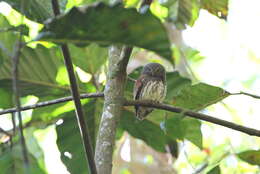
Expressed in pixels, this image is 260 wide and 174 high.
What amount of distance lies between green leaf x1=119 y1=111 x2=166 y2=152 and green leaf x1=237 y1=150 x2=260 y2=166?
0.98 m

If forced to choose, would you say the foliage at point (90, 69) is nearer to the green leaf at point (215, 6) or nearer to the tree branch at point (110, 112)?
the green leaf at point (215, 6)

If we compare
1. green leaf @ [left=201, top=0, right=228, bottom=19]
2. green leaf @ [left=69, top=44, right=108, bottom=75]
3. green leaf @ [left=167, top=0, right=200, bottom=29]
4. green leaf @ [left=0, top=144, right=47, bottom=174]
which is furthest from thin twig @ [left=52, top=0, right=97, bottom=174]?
green leaf @ [left=69, top=44, right=108, bottom=75]

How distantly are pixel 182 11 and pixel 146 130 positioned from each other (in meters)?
0.84

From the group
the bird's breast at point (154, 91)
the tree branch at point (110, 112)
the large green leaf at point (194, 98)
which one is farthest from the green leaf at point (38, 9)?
the bird's breast at point (154, 91)

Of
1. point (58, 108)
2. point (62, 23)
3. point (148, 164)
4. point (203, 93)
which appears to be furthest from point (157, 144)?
point (148, 164)

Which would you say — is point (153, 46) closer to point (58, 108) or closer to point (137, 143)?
point (58, 108)

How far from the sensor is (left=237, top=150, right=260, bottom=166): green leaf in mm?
1568

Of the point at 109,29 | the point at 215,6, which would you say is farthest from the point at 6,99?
the point at 109,29

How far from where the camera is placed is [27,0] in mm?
1624

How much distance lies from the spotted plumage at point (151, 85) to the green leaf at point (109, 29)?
169cm

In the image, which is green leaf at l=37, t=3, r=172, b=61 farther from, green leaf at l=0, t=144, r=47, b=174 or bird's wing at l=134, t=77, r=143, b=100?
bird's wing at l=134, t=77, r=143, b=100

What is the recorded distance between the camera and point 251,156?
159cm

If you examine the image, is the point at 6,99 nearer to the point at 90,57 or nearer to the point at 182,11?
the point at 90,57

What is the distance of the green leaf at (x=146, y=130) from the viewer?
8.42 ft
